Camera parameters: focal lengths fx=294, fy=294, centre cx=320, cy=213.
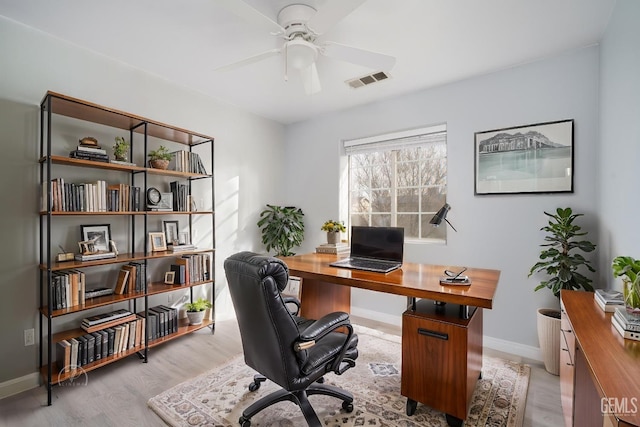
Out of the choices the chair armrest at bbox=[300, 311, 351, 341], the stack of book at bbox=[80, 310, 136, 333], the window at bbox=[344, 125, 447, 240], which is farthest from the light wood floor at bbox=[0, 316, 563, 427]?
the window at bbox=[344, 125, 447, 240]

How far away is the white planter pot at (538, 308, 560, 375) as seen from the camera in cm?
233

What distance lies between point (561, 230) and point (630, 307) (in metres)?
1.28

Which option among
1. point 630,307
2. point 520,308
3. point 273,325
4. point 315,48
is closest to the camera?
point 630,307

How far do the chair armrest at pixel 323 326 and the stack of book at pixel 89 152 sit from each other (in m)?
2.19

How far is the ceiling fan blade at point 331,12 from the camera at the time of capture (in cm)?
149

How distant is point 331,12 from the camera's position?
5.18ft

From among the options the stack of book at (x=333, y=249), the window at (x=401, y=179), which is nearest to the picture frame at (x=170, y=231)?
the stack of book at (x=333, y=249)

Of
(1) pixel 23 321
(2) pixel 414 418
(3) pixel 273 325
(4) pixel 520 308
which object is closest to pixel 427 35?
(3) pixel 273 325

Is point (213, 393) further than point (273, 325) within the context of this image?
Yes

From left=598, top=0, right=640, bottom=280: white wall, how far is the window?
50.6 inches

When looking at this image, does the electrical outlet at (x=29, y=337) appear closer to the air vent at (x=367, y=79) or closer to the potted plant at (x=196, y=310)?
the potted plant at (x=196, y=310)

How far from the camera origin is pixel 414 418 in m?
1.86

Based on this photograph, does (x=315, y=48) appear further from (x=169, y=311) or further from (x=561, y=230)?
(x=169, y=311)

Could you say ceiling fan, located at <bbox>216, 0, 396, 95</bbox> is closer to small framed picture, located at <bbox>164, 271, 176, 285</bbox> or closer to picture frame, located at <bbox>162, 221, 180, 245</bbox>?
picture frame, located at <bbox>162, 221, 180, 245</bbox>
